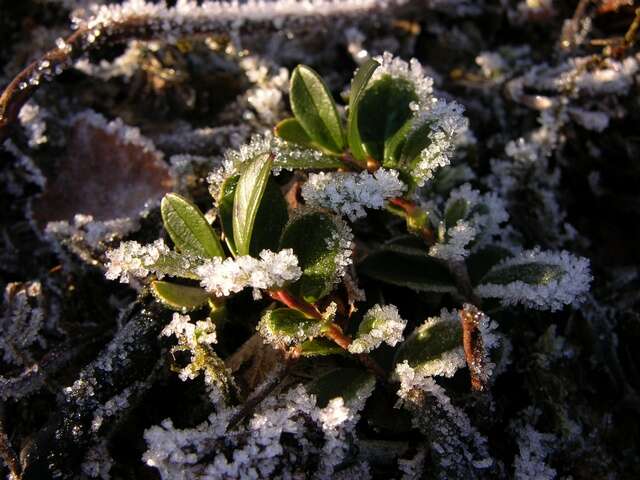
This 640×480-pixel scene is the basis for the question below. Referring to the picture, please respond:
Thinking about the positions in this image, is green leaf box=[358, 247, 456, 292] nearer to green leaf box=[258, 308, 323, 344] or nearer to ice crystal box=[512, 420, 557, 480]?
green leaf box=[258, 308, 323, 344]

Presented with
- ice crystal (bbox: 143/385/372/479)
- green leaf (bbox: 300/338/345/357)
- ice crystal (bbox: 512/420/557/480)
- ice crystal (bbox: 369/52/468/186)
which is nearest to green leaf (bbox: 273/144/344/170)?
ice crystal (bbox: 369/52/468/186)

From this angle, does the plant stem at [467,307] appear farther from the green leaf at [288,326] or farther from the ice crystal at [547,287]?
the green leaf at [288,326]

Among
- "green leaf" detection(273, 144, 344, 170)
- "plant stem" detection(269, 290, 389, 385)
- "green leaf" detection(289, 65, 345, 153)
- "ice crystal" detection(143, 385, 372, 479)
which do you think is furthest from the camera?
"green leaf" detection(289, 65, 345, 153)

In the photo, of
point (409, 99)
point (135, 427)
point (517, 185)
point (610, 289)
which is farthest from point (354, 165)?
point (610, 289)

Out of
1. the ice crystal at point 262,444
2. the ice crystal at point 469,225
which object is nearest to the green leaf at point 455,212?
the ice crystal at point 469,225

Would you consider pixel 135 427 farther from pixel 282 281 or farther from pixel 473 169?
pixel 473 169

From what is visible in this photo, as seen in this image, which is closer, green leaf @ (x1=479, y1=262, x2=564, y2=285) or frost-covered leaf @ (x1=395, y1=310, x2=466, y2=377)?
frost-covered leaf @ (x1=395, y1=310, x2=466, y2=377)

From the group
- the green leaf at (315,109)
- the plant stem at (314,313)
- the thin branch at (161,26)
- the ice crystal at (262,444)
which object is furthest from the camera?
the thin branch at (161,26)

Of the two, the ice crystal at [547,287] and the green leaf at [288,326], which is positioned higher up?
the green leaf at [288,326]
